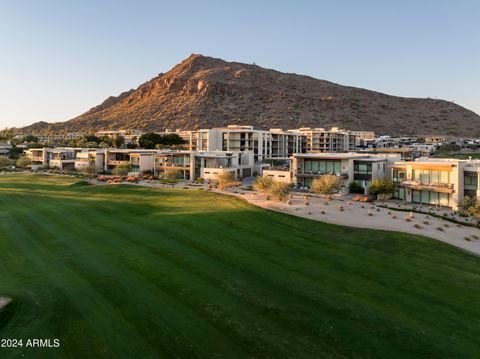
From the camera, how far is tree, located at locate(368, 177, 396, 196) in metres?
57.5

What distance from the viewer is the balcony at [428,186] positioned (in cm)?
5403

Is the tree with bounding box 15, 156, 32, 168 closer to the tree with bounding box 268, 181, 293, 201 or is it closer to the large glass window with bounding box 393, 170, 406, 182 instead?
the tree with bounding box 268, 181, 293, 201

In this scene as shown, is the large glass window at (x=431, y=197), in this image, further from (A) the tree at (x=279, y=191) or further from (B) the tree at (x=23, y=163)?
(B) the tree at (x=23, y=163)

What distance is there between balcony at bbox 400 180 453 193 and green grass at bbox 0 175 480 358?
78.2 feet

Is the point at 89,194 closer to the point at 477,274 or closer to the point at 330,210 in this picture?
the point at 330,210

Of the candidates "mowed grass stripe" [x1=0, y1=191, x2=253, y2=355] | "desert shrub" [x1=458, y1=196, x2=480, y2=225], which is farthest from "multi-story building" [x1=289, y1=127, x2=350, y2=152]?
"mowed grass stripe" [x1=0, y1=191, x2=253, y2=355]

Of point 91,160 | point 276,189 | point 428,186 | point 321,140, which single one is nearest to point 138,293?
point 276,189

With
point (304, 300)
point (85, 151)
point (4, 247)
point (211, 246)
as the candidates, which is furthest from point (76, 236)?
point (85, 151)

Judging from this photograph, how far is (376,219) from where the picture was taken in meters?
42.8

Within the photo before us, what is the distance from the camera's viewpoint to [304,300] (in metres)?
19.7

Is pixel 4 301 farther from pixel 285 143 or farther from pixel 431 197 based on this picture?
pixel 285 143

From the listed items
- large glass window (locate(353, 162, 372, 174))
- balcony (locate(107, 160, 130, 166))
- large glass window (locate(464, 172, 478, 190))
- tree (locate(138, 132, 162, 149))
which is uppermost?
tree (locate(138, 132, 162, 149))

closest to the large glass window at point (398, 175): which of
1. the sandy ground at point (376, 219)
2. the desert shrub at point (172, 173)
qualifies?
the sandy ground at point (376, 219)

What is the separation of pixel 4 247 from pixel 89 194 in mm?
32619
